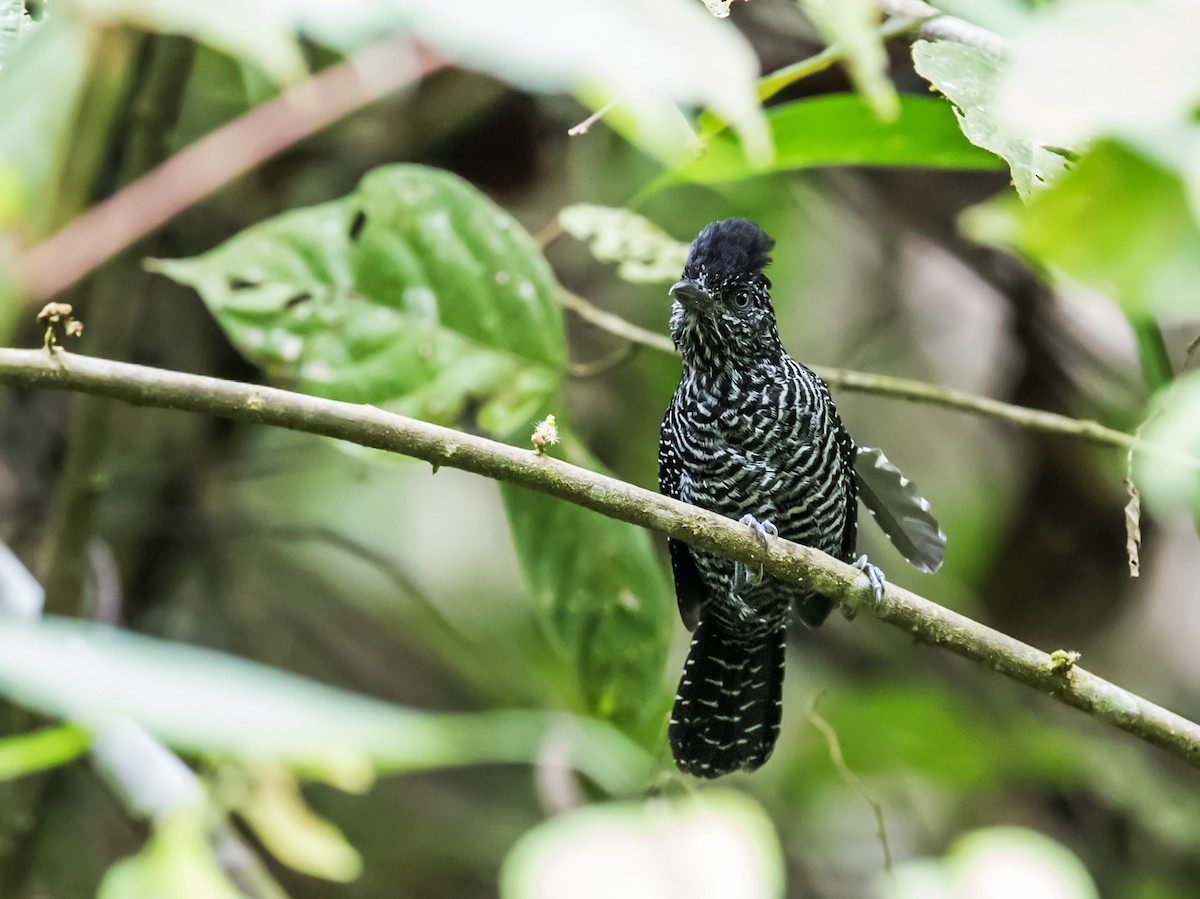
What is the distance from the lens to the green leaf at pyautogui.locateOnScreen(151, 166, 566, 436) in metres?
2.33

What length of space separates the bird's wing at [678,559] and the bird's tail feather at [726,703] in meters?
0.07

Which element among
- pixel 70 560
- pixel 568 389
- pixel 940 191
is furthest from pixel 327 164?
pixel 940 191

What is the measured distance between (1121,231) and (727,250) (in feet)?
6.35

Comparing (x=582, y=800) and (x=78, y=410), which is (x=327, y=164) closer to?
(x=78, y=410)

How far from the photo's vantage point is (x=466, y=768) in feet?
13.4

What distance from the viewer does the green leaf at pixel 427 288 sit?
2.33 m

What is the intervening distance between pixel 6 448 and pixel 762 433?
2056 millimetres

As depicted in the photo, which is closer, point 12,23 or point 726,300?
point 12,23

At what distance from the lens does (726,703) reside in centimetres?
262

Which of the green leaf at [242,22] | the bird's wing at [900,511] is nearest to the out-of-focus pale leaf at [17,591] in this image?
the bird's wing at [900,511]

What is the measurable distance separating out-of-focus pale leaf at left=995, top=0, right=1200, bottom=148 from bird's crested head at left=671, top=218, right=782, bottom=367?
5.94 ft

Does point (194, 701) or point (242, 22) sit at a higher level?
point (242, 22)

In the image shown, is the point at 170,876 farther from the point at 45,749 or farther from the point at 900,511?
the point at 900,511

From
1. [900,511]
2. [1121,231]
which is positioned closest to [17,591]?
[900,511]
